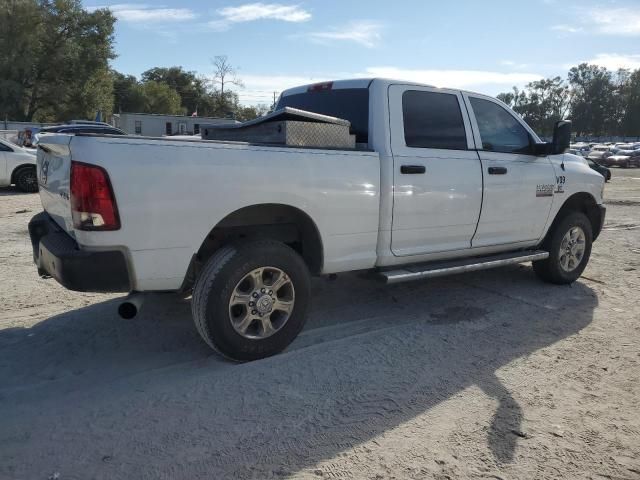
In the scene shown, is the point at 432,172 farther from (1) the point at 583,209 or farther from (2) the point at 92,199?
(1) the point at 583,209

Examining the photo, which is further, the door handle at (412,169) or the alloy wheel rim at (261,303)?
the door handle at (412,169)

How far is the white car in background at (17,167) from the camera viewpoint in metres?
12.8

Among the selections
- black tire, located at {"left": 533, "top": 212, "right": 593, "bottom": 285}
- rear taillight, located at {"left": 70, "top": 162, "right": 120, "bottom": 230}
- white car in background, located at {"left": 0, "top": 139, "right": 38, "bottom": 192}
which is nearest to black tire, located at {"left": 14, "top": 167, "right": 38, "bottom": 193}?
white car in background, located at {"left": 0, "top": 139, "right": 38, "bottom": 192}

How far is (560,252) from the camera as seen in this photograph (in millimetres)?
5855

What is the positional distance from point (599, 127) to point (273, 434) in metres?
132

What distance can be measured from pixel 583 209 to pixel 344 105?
11.1 ft

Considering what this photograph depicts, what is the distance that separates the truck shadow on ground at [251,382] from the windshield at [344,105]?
1.69 meters

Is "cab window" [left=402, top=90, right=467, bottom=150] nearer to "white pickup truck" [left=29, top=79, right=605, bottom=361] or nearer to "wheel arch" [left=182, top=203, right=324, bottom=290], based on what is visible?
"white pickup truck" [left=29, top=79, right=605, bottom=361]

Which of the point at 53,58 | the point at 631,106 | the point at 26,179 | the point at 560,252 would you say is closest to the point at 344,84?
the point at 560,252

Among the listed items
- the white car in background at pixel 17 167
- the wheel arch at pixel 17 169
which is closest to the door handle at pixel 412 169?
the white car in background at pixel 17 167

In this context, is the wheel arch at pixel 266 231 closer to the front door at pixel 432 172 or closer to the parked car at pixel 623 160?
the front door at pixel 432 172

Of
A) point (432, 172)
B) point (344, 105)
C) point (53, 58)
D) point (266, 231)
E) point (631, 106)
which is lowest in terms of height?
point (266, 231)

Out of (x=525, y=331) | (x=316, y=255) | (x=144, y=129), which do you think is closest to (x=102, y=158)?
(x=316, y=255)

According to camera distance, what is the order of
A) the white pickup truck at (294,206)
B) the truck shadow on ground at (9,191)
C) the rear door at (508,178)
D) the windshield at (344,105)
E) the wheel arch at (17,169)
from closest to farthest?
1. the white pickup truck at (294,206)
2. the windshield at (344,105)
3. the rear door at (508,178)
4. the truck shadow on ground at (9,191)
5. the wheel arch at (17,169)
